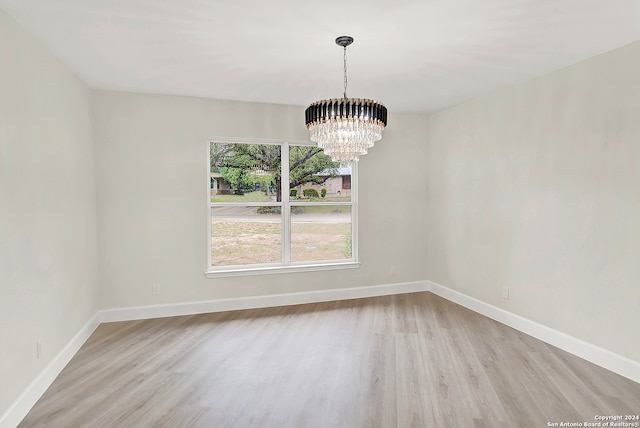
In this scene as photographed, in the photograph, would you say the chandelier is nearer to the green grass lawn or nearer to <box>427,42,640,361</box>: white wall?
<box>427,42,640,361</box>: white wall

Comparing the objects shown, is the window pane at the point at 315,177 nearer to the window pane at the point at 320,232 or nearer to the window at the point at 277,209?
the window at the point at 277,209

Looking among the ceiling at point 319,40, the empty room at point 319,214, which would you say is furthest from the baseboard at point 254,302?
the ceiling at point 319,40

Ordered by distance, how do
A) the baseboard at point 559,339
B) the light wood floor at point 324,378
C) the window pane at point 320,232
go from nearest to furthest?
the light wood floor at point 324,378 → the baseboard at point 559,339 → the window pane at point 320,232

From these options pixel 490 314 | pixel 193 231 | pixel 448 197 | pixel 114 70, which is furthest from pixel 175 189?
pixel 490 314

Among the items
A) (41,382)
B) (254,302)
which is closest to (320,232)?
(254,302)

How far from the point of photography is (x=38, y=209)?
2629 mm

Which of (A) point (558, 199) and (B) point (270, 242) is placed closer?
(A) point (558, 199)

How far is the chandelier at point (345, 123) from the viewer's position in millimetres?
2617

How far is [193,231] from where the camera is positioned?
4336 mm

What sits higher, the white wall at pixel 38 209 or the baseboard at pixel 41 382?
the white wall at pixel 38 209

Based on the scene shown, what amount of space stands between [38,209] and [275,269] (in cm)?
258

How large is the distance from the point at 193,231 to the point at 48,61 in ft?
6.92

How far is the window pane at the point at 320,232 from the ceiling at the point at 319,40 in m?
1.65

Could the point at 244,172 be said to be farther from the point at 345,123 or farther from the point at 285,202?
the point at 345,123
